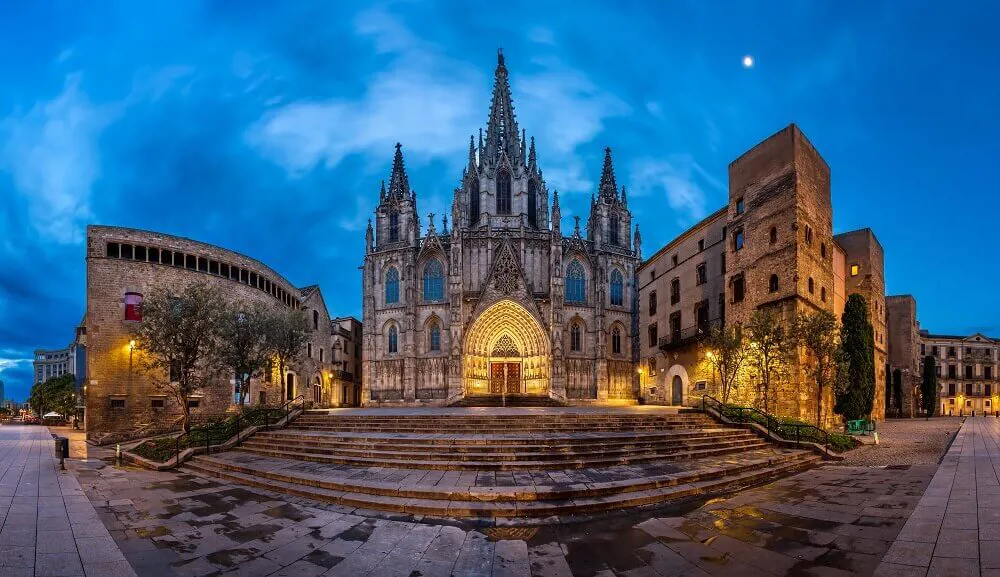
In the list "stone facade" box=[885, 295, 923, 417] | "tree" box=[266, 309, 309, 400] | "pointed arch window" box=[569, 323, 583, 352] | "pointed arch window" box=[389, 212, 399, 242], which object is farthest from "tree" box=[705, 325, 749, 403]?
"pointed arch window" box=[389, 212, 399, 242]

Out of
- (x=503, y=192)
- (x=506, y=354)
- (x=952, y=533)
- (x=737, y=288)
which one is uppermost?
(x=503, y=192)

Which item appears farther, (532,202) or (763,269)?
(532,202)

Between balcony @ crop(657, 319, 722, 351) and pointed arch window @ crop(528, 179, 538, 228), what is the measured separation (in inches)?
736

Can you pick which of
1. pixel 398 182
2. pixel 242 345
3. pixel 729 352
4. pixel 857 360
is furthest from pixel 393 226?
pixel 857 360

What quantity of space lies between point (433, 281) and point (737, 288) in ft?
85.9

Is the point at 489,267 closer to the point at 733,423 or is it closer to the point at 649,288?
the point at 649,288

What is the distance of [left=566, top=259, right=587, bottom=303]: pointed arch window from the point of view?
4572 cm

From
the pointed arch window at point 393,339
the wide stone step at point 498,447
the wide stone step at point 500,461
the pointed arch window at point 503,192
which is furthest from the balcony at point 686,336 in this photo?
the pointed arch window at point 393,339

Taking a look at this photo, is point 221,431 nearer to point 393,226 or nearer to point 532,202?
point 393,226

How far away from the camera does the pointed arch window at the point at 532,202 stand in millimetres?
48812

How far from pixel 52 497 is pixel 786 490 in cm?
1546

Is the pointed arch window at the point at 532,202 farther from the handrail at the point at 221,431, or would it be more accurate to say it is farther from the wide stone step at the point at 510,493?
the wide stone step at the point at 510,493

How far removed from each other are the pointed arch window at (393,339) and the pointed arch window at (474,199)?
13241mm

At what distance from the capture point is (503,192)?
48.2 metres
